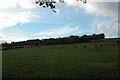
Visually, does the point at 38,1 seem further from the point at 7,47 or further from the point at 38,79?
the point at 7,47

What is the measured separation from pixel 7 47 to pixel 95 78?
78.9 m

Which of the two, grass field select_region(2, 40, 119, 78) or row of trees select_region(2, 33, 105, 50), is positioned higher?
row of trees select_region(2, 33, 105, 50)

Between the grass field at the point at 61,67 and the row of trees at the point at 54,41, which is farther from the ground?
the row of trees at the point at 54,41

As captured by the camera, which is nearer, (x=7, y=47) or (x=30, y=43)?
(x=7, y=47)

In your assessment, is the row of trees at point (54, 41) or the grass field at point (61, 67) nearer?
the grass field at point (61, 67)

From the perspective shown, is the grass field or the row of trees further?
the row of trees

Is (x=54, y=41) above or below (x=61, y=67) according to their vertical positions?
above

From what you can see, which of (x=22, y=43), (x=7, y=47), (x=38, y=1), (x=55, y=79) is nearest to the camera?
(x=38, y=1)

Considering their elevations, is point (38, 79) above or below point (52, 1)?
below

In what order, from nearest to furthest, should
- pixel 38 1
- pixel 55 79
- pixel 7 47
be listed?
1. pixel 38 1
2. pixel 55 79
3. pixel 7 47

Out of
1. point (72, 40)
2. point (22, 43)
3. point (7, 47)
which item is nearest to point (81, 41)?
point (72, 40)

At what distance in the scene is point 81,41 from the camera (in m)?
123

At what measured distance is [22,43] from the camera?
120 m

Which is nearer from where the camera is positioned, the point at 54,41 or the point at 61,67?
the point at 61,67
